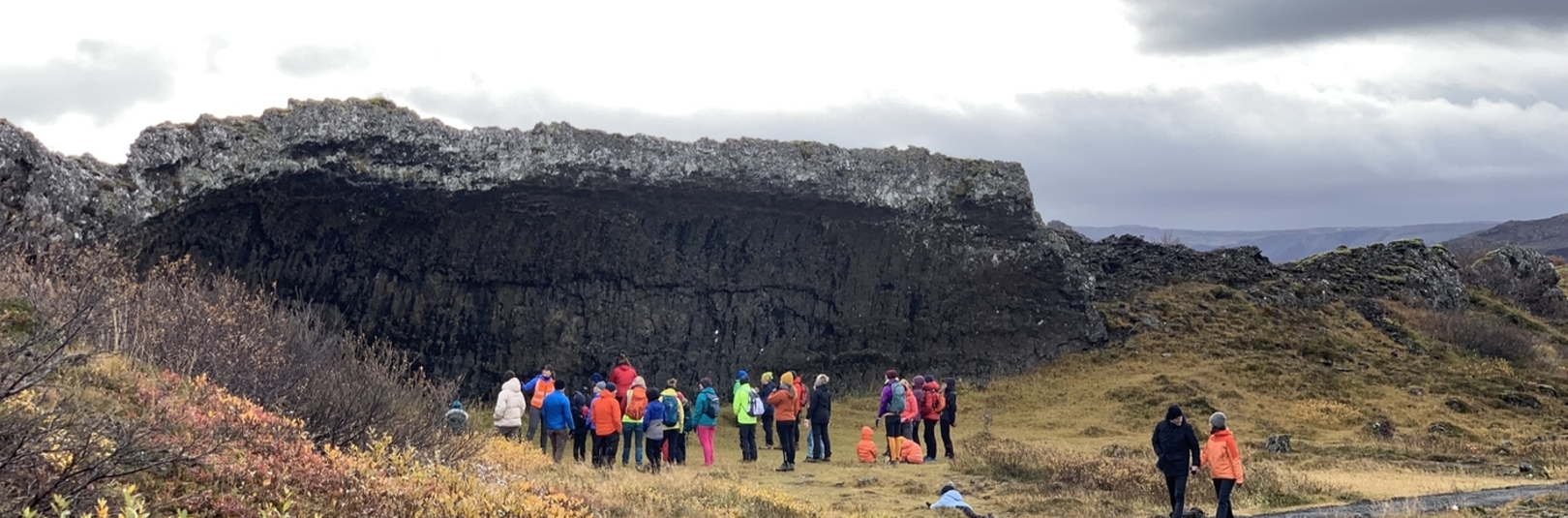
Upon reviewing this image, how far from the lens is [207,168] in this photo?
959 inches

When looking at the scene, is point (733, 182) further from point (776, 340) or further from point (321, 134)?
point (321, 134)

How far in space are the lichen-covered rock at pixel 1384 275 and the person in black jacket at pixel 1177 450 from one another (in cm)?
2526

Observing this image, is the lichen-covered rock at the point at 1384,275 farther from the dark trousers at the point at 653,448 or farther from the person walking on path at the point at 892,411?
the dark trousers at the point at 653,448

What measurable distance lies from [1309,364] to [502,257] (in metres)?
20.2

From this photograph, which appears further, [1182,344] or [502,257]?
[1182,344]

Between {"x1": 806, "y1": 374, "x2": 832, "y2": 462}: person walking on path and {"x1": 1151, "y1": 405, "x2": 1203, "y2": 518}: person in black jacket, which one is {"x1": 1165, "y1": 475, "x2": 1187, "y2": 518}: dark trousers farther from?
{"x1": 806, "y1": 374, "x2": 832, "y2": 462}: person walking on path

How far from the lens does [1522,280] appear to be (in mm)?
45844

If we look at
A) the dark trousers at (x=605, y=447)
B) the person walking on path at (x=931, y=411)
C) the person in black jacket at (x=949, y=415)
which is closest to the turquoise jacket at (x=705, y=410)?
the dark trousers at (x=605, y=447)

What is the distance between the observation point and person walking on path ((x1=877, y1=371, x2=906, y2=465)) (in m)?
20.2

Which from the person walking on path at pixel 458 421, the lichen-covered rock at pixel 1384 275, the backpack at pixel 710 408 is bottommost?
the backpack at pixel 710 408

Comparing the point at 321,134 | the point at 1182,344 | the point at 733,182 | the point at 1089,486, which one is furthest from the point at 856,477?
the point at 1182,344

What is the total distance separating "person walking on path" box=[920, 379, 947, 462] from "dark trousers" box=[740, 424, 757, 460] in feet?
9.49

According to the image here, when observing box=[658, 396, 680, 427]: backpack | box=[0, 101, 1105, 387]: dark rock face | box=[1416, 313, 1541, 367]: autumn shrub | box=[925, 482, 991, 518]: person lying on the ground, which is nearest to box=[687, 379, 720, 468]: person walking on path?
box=[658, 396, 680, 427]: backpack

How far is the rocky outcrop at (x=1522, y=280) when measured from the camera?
44528mm
